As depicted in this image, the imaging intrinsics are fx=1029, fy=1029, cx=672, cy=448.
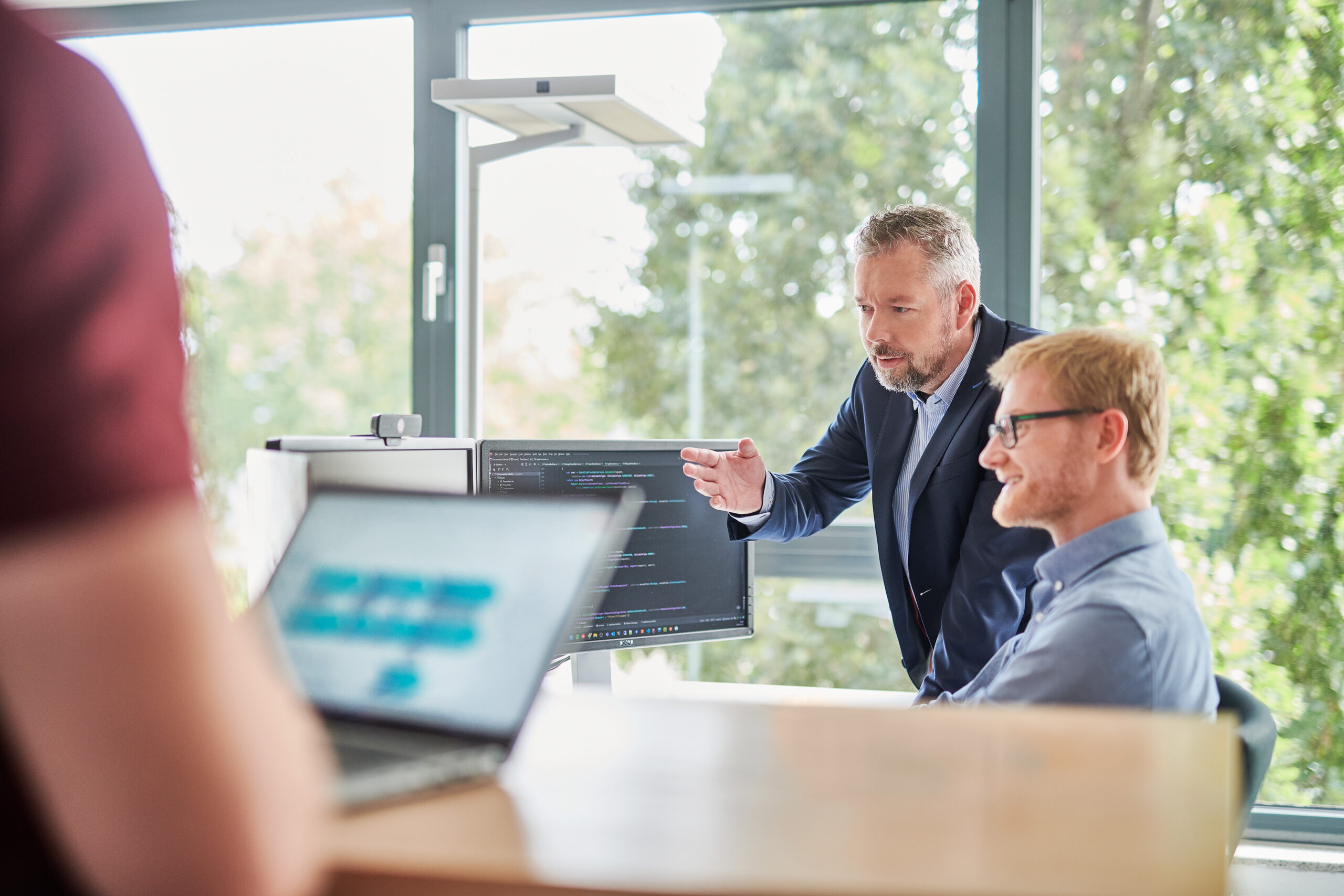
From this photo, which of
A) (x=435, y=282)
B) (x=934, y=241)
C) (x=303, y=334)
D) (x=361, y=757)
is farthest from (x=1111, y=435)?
(x=303, y=334)

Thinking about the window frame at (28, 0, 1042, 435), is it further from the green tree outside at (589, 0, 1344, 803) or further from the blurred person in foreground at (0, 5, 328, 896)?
the blurred person in foreground at (0, 5, 328, 896)

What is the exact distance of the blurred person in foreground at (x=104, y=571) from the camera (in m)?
0.34

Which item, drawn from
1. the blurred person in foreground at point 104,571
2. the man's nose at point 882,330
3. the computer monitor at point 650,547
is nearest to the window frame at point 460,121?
the man's nose at point 882,330

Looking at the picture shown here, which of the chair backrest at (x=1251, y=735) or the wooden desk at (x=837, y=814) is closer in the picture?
the wooden desk at (x=837, y=814)

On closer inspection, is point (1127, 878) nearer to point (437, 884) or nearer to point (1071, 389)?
point (437, 884)

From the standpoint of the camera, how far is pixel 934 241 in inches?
86.1

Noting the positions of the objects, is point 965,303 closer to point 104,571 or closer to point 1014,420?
point 1014,420

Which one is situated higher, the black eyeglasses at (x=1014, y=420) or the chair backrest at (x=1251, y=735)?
the black eyeglasses at (x=1014, y=420)

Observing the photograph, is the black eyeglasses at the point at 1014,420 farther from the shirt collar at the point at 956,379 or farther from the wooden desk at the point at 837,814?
the wooden desk at the point at 837,814

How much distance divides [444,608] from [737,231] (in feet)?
6.87

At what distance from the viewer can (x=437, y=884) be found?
1.65ft

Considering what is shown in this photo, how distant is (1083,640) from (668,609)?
82cm

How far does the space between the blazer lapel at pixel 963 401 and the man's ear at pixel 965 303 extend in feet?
0.12

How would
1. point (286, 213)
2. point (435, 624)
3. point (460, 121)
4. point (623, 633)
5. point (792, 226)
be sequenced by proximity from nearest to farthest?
point (435, 624) → point (623, 633) → point (792, 226) → point (460, 121) → point (286, 213)
